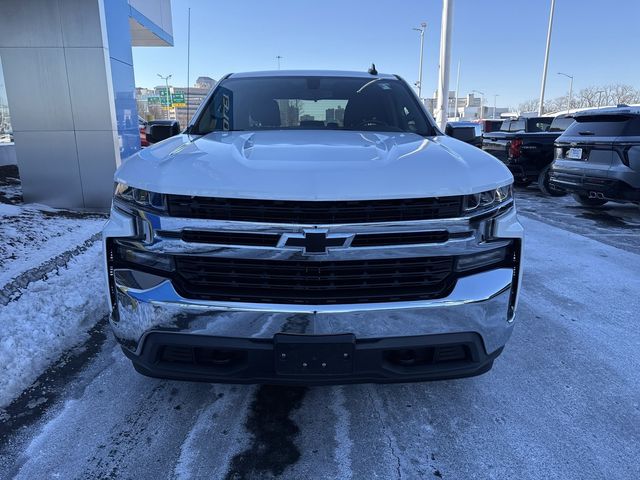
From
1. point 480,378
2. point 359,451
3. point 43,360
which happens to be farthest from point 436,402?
point 43,360

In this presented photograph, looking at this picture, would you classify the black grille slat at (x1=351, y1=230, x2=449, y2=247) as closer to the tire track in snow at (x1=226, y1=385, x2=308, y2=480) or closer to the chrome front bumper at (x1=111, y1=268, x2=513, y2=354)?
the chrome front bumper at (x1=111, y1=268, x2=513, y2=354)

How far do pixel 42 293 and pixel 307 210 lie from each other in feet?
9.40

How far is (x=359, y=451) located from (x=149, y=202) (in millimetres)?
1506

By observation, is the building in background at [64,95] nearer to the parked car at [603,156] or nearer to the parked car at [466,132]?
the parked car at [466,132]

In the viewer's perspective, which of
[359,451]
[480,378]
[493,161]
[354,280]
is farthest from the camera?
[480,378]

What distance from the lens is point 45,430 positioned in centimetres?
228

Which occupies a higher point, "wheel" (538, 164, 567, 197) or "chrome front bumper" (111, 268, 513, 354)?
"chrome front bumper" (111, 268, 513, 354)

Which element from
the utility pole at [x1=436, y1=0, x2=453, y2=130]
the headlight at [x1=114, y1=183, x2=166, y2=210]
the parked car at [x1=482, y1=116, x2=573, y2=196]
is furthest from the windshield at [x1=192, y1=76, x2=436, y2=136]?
the utility pole at [x1=436, y1=0, x2=453, y2=130]

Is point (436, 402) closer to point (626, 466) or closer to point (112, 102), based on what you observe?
point (626, 466)

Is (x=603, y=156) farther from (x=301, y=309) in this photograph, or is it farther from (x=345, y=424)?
(x=301, y=309)

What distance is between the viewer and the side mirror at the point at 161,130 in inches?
142

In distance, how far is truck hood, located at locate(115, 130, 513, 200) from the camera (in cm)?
186

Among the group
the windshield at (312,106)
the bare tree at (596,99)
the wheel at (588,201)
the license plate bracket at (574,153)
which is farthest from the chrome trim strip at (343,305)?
the bare tree at (596,99)

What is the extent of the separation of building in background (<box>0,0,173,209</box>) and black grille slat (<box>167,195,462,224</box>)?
6197 mm
